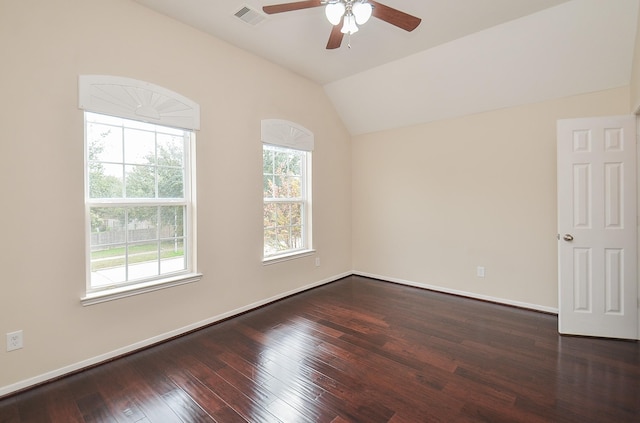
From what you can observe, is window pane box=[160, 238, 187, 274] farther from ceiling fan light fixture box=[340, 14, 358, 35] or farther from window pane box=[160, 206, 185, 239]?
ceiling fan light fixture box=[340, 14, 358, 35]

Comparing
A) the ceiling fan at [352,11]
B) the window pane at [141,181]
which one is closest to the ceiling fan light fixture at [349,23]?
the ceiling fan at [352,11]

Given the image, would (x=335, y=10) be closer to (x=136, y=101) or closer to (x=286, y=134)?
(x=136, y=101)

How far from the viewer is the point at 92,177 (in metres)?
2.35

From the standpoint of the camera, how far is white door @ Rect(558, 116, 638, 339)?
262cm

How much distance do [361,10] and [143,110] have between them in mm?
1922

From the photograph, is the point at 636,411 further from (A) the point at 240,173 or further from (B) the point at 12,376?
(B) the point at 12,376

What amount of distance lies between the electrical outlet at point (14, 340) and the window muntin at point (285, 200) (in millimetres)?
2137

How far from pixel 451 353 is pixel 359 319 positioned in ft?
3.19

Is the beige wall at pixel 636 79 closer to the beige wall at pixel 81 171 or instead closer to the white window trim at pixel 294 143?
the white window trim at pixel 294 143

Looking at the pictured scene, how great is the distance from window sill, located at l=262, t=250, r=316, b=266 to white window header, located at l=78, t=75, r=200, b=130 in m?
1.68

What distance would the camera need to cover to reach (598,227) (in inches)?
106

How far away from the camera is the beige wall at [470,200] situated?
3293 mm

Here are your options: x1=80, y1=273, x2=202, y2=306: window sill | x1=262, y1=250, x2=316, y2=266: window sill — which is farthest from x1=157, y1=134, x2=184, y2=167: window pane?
x1=262, y1=250, x2=316, y2=266: window sill

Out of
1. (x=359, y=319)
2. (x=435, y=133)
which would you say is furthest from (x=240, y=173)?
(x=435, y=133)
